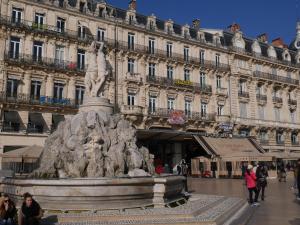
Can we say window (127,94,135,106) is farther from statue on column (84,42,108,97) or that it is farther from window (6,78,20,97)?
statue on column (84,42,108,97)

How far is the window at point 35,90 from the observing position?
24997 mm

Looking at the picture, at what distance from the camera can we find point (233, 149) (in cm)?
2966

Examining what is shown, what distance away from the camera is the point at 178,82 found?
103 feet

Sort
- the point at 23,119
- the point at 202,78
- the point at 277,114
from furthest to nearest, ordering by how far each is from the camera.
A: the point at 277,114 → the point at 202,78 → the point at 23,119

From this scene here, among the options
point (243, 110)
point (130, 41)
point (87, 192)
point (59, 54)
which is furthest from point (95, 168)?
point (243, 110)

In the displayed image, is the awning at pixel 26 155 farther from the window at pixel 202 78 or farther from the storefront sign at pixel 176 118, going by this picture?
the window at pixel 202 78

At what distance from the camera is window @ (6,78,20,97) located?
24.1 metres

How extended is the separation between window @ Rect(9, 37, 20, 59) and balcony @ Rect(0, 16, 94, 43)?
900 millimetres

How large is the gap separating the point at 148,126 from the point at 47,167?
18.0 metres

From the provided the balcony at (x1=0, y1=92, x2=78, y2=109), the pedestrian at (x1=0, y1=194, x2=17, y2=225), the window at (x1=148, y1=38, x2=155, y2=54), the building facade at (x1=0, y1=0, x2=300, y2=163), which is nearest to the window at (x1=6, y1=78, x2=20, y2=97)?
the building facade at (x1=0, y1=0, x2=300, y2=163)

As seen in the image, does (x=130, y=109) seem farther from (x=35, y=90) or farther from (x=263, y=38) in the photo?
(x=263, y=38)

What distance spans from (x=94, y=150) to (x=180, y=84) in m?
21.6

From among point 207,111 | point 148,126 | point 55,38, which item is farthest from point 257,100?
point 55,38

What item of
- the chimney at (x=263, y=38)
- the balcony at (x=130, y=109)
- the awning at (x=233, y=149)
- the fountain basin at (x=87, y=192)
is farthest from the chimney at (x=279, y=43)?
the fountain basin at (x=87, y=192)
